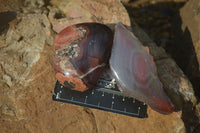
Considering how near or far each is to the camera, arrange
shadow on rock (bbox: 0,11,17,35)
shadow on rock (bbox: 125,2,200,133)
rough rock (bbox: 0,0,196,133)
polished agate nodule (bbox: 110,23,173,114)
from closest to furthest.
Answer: polished agate nodule (bbox: 110,23,173,114) < rough rock (bbox: 0,0,196,133) < shadow on rock (bbox: 125,2,200,133) < shadow on rock (bbox: 0,11,17,35)

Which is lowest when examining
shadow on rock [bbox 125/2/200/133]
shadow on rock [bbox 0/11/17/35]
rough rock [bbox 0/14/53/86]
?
shadow on rock [bbox 125/2/200/133]

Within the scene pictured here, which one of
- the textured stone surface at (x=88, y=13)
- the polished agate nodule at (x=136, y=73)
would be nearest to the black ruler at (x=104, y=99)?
the polished agate nodule at (x=136, y=73)

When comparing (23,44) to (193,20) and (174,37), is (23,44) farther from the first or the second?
(174,37)

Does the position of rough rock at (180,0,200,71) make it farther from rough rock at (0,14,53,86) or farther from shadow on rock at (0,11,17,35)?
shadow on rock at (0,11,17,35)

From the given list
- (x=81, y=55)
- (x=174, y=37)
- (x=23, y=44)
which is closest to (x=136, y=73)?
(x=81, y=55)

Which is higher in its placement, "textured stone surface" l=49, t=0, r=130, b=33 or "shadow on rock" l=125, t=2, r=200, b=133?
"textured stone surface" l=49, t=0, r=130, b=33

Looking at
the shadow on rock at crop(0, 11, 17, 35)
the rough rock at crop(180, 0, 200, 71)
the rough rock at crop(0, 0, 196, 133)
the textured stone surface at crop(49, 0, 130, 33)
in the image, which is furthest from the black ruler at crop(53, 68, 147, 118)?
the rough rock at crop(180, 0, 200, 71)

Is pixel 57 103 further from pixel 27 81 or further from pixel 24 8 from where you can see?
pixel 24 8
